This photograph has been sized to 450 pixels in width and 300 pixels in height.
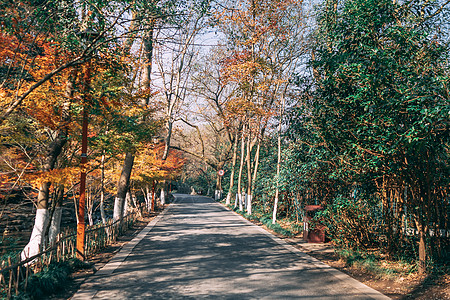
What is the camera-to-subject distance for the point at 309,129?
37.1 feet

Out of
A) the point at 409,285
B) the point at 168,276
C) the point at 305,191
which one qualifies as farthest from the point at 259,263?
the point at 305,191

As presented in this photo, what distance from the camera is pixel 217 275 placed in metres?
8.47

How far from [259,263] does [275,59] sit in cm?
1553

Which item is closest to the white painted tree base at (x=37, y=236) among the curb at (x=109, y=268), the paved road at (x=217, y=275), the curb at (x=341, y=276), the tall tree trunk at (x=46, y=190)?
the tall tree trunk at (x=46, y=190)

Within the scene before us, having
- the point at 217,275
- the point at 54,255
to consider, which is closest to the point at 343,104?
the point at 217,275

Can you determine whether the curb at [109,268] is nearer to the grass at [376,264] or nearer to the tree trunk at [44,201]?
the tree trunk at [44,201]

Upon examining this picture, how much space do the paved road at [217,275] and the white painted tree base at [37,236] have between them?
238cm

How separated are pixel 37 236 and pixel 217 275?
19.0 ft

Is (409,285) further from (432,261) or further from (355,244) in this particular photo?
(355,244)

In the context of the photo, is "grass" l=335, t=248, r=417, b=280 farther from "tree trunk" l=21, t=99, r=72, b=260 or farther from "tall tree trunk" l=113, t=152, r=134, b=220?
"tall tree trunk" l=113, t=152, r=134, b=220

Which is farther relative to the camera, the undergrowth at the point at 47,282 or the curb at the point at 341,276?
the curb at the point at 341,276

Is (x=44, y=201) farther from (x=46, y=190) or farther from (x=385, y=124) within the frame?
(x=385, y=124)

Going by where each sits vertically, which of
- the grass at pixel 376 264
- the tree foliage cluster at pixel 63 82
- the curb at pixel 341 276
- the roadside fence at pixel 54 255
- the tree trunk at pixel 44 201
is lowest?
the curb at pixel 341 276

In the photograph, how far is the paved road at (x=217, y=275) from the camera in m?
7.06
